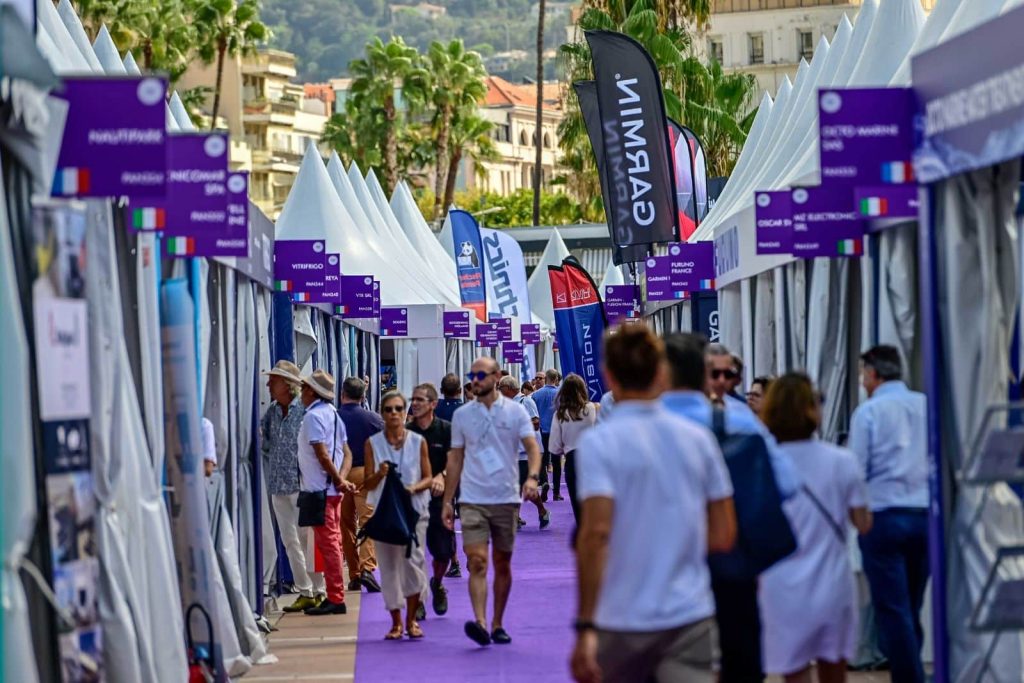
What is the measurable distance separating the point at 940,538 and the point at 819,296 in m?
3.87

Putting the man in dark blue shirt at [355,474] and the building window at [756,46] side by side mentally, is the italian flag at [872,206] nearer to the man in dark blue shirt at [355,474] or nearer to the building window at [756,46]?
the man in dark blue shirt at [355,474]

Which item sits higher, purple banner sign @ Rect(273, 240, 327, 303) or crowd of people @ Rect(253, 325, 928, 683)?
purple banner sign @ Rect(273, 240, 327, 303)

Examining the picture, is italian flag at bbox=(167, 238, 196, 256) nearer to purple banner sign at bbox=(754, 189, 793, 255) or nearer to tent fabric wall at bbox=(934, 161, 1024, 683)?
purple banner sign at bbox=(754, 189, 793, 255)

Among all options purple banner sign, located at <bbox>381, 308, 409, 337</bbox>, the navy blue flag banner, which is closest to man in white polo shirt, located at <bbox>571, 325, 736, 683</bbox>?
the navy blue flag banner

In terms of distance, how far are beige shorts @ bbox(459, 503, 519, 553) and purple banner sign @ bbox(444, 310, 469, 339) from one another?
17.4m

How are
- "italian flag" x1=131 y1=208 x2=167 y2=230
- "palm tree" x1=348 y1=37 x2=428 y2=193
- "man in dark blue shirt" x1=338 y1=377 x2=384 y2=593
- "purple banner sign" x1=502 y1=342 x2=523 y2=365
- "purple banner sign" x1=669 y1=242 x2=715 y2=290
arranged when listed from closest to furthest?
1. "italian flag" x1=131 y1=208 x2=167 y2=230
2. "man in dark blue shirt" x1=338 y1=377 x2=384 y2=593
3. "purple banner sign" x1=669 y1=242 x2=715 y2=290
4. "purple banner sign" x1=502 y1=342 x2=523 y2=365
5. "palm tree" x1=348 y1=37 x2=428 y2=193

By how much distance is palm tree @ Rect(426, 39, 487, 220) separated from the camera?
7075cm

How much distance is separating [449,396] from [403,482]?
5.60 m

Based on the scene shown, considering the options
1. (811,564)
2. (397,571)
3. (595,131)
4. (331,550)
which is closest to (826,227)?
(397,571)

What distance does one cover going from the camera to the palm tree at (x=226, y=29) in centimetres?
5884

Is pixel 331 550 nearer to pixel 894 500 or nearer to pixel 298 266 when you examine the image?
pixel 298 266

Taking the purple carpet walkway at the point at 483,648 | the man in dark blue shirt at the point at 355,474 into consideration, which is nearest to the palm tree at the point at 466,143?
the man in dark blue shirt at the point at 355,474

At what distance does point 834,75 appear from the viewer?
17.4 metres

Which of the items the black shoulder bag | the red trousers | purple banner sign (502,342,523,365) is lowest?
the red trousers
